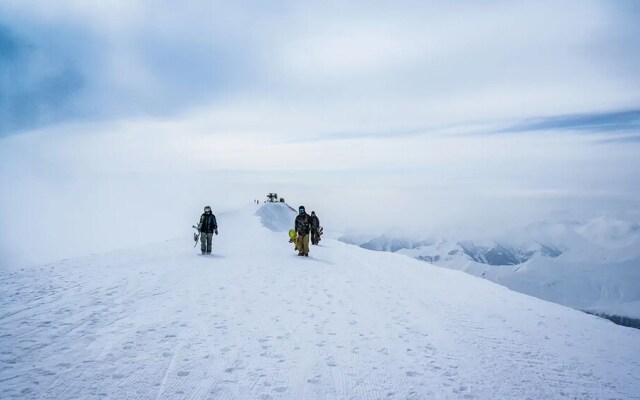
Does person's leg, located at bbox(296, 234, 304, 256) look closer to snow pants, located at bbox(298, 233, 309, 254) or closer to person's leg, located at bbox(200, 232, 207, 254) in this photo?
snow pants, located at bbox(298, 233, 309, 254)

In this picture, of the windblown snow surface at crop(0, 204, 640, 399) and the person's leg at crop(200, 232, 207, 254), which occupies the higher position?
the person's leg at crop(200, 232, 207, 254)

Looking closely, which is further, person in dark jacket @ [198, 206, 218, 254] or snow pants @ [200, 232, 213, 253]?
snow pants @ [200, 232, 213, 253]

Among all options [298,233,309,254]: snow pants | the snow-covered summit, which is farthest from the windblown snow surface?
the snow-covered summit

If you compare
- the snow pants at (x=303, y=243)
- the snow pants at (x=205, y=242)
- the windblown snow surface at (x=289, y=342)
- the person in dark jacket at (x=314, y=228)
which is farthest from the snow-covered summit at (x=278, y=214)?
the windblown snow surface at (x=289, y=342)

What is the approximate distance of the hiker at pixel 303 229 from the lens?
66.3 feet

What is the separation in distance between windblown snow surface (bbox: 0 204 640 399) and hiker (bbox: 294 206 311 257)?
678cm

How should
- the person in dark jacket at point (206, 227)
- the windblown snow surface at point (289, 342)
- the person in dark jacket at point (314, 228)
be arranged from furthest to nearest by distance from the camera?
the person in dark jacket at point (314, 228), the person in dark jacket at point (206, 227), the windblown snow surface at point (289, 342)

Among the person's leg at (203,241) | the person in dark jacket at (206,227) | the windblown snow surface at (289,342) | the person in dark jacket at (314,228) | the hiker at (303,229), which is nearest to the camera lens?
the windblown snow surface at (289,342)

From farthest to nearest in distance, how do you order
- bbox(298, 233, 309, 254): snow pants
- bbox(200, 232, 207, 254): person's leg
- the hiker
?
bbox(298, 233, 309, 254): snow pants → the hiker → bbox(200, 232, 207, 254): person's leg

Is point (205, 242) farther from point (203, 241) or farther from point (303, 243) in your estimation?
point (303, 243)

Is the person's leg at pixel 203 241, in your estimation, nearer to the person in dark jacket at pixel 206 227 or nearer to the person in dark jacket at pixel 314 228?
the person in dark jacket at pixel 206 227

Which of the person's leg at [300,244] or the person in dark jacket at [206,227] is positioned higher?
the person in dark jacket at [206,227]

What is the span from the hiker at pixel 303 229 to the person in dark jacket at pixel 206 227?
14.7 ft

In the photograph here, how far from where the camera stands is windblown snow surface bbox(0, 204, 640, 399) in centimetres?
556
